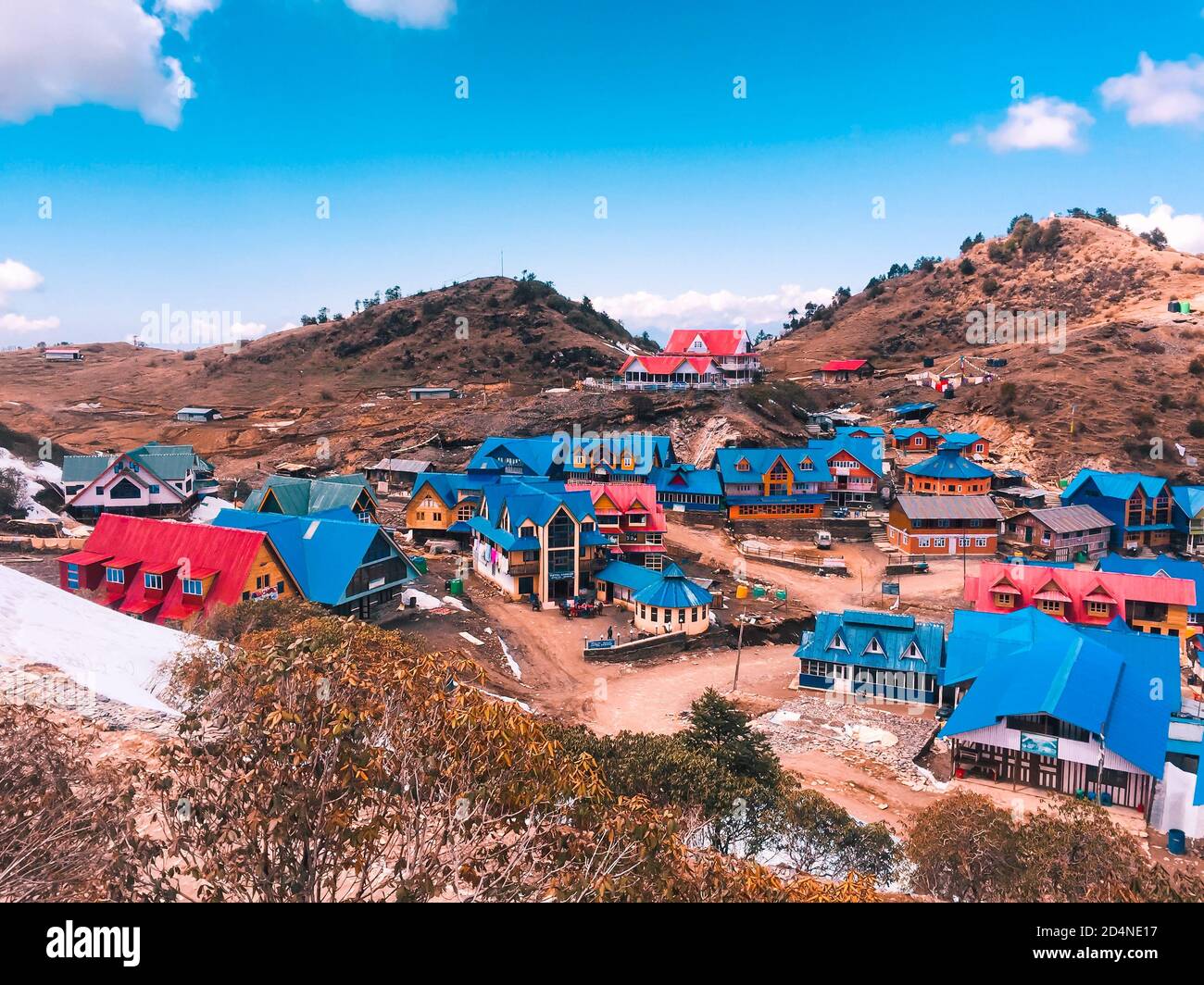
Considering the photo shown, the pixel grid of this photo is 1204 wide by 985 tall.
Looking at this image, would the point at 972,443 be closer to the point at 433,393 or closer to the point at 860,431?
the point at 860,431

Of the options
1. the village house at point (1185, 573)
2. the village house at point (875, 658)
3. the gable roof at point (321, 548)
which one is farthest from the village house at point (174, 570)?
the village house at point (1185, 573)

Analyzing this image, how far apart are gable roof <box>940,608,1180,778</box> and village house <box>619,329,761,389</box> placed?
55.4 metres

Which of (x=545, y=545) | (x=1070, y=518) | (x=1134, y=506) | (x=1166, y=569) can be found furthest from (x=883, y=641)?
(x=1134, y=506)

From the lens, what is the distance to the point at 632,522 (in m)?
54.7

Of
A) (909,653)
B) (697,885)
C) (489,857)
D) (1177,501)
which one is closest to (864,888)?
(697,885)

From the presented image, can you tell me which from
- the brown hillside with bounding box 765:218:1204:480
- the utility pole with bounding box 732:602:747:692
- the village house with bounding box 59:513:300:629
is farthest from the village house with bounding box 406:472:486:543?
the brown hillside with bounding box 765:218:1204:480

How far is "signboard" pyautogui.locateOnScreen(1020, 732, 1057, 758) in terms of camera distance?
29781 mm

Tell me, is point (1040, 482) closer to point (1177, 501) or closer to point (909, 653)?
point (1177, 501)

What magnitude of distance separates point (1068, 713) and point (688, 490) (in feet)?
134

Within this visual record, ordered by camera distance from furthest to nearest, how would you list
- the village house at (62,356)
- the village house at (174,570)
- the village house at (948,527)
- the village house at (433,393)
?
the village house at (62,356) < the village house at (433,393) < the village house at (948,527) < the village house at (174,570)

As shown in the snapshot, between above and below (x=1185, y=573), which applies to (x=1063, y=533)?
above

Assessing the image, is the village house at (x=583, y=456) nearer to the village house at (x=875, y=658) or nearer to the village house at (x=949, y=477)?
the village house at (x=949, y=477)

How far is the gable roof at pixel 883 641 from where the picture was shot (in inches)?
1485

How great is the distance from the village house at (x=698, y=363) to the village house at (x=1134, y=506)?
36.6m
